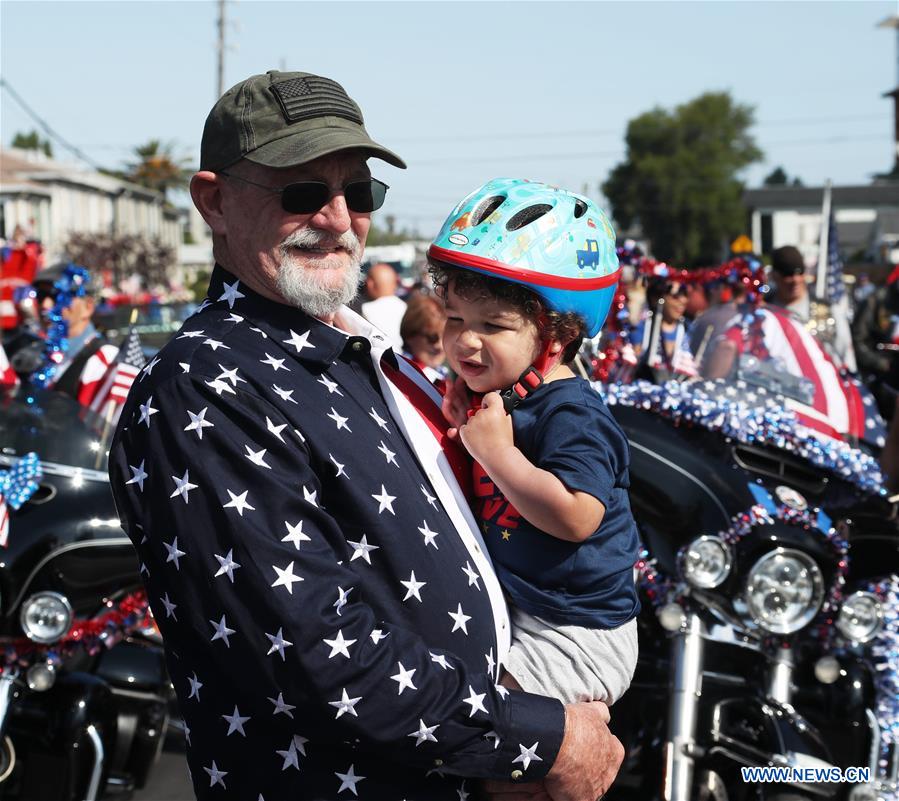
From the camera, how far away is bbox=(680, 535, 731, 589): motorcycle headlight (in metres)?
3.59

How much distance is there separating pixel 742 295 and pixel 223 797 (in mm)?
3697

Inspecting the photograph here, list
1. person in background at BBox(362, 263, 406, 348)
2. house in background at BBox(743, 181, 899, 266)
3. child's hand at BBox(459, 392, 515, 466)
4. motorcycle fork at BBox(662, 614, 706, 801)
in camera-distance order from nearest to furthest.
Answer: child's hand at BBox(459, 392, 515, 466), motorcycle fork at BBox(662, 614, 706, 801), person in background at BBox(362, 263, 406, 348), house in background at BBox(743, 181, 899, 266)

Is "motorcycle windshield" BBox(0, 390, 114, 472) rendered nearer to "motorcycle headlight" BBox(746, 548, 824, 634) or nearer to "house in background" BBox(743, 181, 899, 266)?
"motorcycle headlight" BBox(746, 548, 824, 634)

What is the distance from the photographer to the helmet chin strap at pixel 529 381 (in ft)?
7.84

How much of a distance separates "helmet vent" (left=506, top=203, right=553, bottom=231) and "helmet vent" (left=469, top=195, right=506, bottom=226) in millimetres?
61

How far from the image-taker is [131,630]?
13.2 feet

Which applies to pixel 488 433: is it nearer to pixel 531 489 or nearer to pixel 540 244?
pixel 531 489

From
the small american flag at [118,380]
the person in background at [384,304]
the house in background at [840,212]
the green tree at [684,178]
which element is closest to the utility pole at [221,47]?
the house in background at [840,212]

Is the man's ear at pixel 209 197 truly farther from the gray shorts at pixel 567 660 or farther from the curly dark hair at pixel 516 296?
the gray shorts at pixel 567 660

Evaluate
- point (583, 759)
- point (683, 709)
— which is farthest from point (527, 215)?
point (683, 709)

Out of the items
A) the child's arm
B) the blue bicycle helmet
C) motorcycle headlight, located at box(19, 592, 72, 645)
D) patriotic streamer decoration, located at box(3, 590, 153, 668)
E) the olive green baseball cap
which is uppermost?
the olive green baseball cap

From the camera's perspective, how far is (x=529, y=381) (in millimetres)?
2391

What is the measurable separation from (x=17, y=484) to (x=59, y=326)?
9.54 ft

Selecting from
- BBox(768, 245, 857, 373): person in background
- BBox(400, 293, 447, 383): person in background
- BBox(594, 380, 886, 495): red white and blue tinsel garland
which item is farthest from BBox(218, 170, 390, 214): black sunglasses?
BBox(768, 245, 857, 373): person in background
